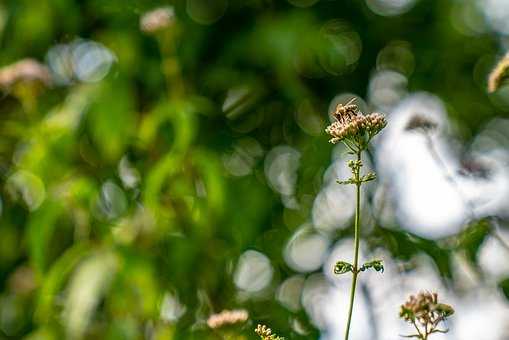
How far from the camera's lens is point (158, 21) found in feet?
5.35

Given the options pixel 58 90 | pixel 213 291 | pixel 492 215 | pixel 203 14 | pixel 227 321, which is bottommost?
pixel 213 291

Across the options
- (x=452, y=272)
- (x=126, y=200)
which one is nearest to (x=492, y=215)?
Result: (x=452, y=272)

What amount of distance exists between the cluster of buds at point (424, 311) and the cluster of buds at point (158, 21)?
1097 millimetres

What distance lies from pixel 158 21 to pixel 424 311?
1.13 meters

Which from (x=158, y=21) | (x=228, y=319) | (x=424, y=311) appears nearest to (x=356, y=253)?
(x=424, y=311)

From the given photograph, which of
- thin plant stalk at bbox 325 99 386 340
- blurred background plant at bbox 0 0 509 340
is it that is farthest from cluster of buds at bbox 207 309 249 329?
blurred background plant at bbox 0 0 509 340

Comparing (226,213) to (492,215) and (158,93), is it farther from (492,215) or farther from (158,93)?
(492,215)

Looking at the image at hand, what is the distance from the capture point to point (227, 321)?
799 millimetres

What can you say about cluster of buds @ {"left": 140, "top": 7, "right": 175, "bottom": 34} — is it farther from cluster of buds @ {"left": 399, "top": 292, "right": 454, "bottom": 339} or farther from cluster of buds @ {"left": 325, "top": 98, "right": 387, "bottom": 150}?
cluster of buds @ {"left": 399, "top": 292, "right": 454, "bottom": 339}

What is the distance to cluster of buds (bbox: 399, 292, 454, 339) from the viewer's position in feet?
1.95

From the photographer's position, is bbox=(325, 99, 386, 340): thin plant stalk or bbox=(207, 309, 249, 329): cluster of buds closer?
bbox=(325, 99, 386, 340): thin plant stalk

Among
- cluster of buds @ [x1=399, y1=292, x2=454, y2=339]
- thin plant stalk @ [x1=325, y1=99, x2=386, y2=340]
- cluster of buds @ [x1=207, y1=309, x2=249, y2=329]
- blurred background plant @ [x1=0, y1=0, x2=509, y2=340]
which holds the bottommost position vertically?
blurred background plant @ [x1=0, y1=0, x2=509, y2=340]

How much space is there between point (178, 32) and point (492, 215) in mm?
820

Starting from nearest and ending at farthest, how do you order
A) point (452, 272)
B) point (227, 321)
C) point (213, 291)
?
point (227, 321) → point (452, 272) → point (213, 291)
